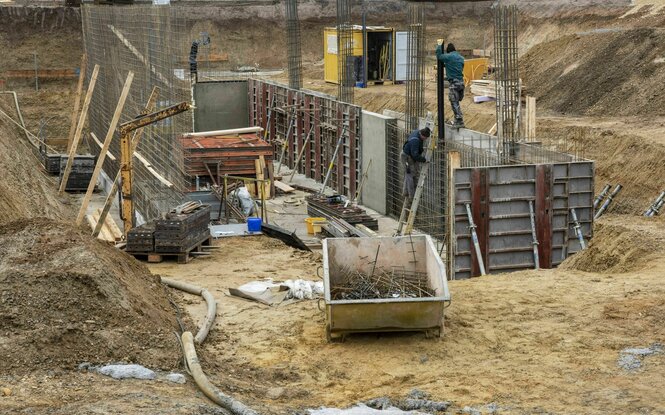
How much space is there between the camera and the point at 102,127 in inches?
1151

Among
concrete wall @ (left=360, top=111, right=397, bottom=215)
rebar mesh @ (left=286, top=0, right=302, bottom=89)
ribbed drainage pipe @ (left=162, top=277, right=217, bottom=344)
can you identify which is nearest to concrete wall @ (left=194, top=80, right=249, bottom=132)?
rebar mesh @ (left=286, top=0, right=302, bottom=89)

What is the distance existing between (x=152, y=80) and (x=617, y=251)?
10080 mm

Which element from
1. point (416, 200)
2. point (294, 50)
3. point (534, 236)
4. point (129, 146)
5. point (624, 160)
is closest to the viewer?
point (534, 236)

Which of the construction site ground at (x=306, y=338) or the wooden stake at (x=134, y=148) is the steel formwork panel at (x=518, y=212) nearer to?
the construction site ground at (x=306, y=338)

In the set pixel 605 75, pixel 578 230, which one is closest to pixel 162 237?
pixel 578 230

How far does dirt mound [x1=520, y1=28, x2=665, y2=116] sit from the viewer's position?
94.4 feet

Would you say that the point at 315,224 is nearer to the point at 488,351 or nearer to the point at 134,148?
the point at 134,148

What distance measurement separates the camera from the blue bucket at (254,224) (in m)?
20.5

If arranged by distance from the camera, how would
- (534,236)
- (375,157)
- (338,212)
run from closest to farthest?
1. (534,236)
2. (338,212)
3. (375,157)

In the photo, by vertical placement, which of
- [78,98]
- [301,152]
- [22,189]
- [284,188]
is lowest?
[284,188]

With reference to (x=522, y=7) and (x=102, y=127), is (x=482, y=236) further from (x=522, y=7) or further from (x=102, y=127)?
(x=522, y=7)

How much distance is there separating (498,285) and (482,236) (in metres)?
2.94

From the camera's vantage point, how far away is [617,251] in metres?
15.4

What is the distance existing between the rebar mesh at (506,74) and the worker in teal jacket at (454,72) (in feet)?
8.17
